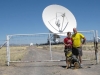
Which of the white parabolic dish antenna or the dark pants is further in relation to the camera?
the white parabolic dish antenna

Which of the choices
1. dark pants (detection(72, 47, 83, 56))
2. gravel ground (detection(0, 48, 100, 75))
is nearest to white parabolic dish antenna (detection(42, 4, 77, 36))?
gravel ground (detection(0, 48, 100, 75))

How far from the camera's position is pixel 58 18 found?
40812 millimetres

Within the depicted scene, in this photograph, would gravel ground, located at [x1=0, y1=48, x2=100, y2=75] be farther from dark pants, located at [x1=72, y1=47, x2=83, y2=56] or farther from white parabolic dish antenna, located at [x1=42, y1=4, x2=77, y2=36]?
white parabolic dish antenna, located at [x1=42, y1=4, x2=77, y2=36]

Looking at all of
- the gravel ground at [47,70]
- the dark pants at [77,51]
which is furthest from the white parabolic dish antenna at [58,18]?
the dark pants at [77,51]

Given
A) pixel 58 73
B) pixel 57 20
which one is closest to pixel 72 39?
pixel 58 73

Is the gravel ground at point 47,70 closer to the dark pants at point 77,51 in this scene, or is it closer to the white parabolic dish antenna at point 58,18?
the dark pants at point 77,51

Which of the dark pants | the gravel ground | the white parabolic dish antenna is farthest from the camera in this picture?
the white parabolic dish antenna

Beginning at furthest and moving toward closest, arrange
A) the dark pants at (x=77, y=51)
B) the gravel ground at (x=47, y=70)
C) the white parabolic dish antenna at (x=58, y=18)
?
1. the white parabolic dish antenna at (x=58, y=18)
2. the dark pants at (x=77, y=51)
3. the gravel ground at (x=47, y=70)

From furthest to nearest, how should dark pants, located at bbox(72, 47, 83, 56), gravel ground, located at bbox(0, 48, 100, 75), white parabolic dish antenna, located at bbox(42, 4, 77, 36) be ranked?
white parabolic dish antenna, located at bbox(42, 4, 77, 36)
dark pants, located at bbox(72, 47, 83, 56)
gravel ground, located at bbox(0, 48, 100, 75)

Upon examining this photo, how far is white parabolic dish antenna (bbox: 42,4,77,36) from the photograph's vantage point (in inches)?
1459

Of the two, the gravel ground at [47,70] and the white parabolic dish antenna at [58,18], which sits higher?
the white parabolic dish antenna at [58,18]

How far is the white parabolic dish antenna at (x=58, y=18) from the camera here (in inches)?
1459

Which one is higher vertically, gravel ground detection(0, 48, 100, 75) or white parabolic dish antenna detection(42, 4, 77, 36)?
white parabolic dish antenna detection(42, 4, 77, 36)

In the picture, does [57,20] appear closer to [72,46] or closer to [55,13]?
[55,13]
